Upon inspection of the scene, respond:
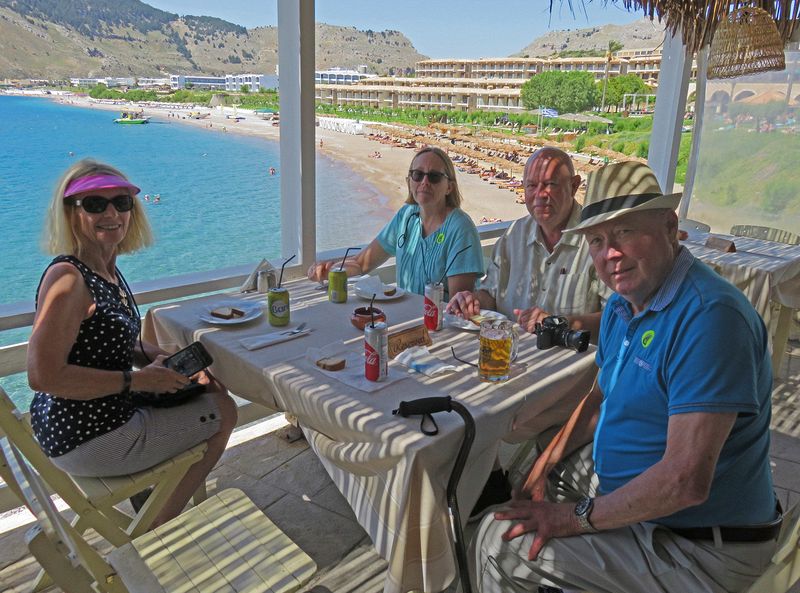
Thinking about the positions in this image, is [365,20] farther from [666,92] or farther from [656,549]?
[656,549]

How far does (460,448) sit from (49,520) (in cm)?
87

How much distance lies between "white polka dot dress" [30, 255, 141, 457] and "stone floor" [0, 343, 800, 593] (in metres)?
0.61

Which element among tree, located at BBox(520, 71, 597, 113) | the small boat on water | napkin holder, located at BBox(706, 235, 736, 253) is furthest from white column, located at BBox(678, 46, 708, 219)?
the small boat on water

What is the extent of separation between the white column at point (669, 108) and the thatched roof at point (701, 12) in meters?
1.09

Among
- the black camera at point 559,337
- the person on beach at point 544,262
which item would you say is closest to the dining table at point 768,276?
the person on beach at point 544,262

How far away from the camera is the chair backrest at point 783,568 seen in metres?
1.11

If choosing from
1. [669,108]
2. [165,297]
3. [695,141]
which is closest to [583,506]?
[165,297]

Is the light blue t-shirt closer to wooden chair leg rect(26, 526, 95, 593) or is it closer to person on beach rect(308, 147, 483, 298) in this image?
person on beach rect(308, 147, 483, 298)

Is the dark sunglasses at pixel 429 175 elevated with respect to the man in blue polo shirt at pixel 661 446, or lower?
elevated

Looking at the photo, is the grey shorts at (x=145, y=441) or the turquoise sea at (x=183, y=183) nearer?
the grey shorts at (x=145, y=441)

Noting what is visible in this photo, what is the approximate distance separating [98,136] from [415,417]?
44.1 metres

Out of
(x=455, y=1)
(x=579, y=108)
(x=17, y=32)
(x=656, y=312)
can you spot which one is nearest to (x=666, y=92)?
(x=656, y=312)

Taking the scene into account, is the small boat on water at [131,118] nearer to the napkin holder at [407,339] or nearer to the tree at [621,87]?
the tree at [621,87]

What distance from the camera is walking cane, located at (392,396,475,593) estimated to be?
1.26 metres
